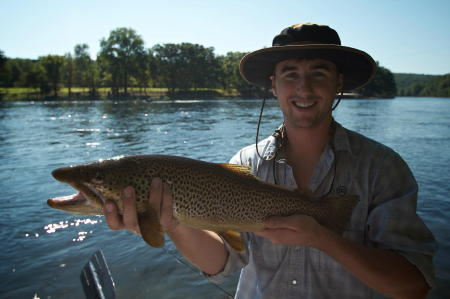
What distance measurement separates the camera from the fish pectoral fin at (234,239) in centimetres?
256

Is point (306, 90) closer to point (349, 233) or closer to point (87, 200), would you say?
point (349, 233)

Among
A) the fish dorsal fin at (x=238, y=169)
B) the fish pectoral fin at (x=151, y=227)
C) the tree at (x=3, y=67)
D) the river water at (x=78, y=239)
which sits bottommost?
the river water at (x=78, y=239)

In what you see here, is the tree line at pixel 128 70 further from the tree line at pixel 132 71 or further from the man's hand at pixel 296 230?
the man's hand at pixel 296 230

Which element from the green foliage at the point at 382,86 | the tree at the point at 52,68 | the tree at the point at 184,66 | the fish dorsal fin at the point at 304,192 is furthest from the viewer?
the green foliage at the point at 382,86

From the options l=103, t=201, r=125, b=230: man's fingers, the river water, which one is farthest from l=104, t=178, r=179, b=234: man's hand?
the river water

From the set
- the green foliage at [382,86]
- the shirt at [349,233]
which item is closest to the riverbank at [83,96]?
the green foliage at [382,86]

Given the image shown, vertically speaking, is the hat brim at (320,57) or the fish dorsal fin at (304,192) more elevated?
the hat brim at (320,57)

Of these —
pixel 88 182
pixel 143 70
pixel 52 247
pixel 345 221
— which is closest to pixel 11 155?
pixel 52 247

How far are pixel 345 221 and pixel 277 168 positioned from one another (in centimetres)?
69

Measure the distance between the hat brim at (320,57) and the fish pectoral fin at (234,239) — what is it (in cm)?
145

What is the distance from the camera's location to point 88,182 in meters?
2.38

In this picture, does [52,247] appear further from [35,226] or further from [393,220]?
[393,220]

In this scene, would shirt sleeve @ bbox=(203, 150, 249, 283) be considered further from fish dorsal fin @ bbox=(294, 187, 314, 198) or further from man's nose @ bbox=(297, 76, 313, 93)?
man's nose @ bbox=(297, 76, 313, 93)

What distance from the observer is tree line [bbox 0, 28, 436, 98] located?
83875 millimetres
